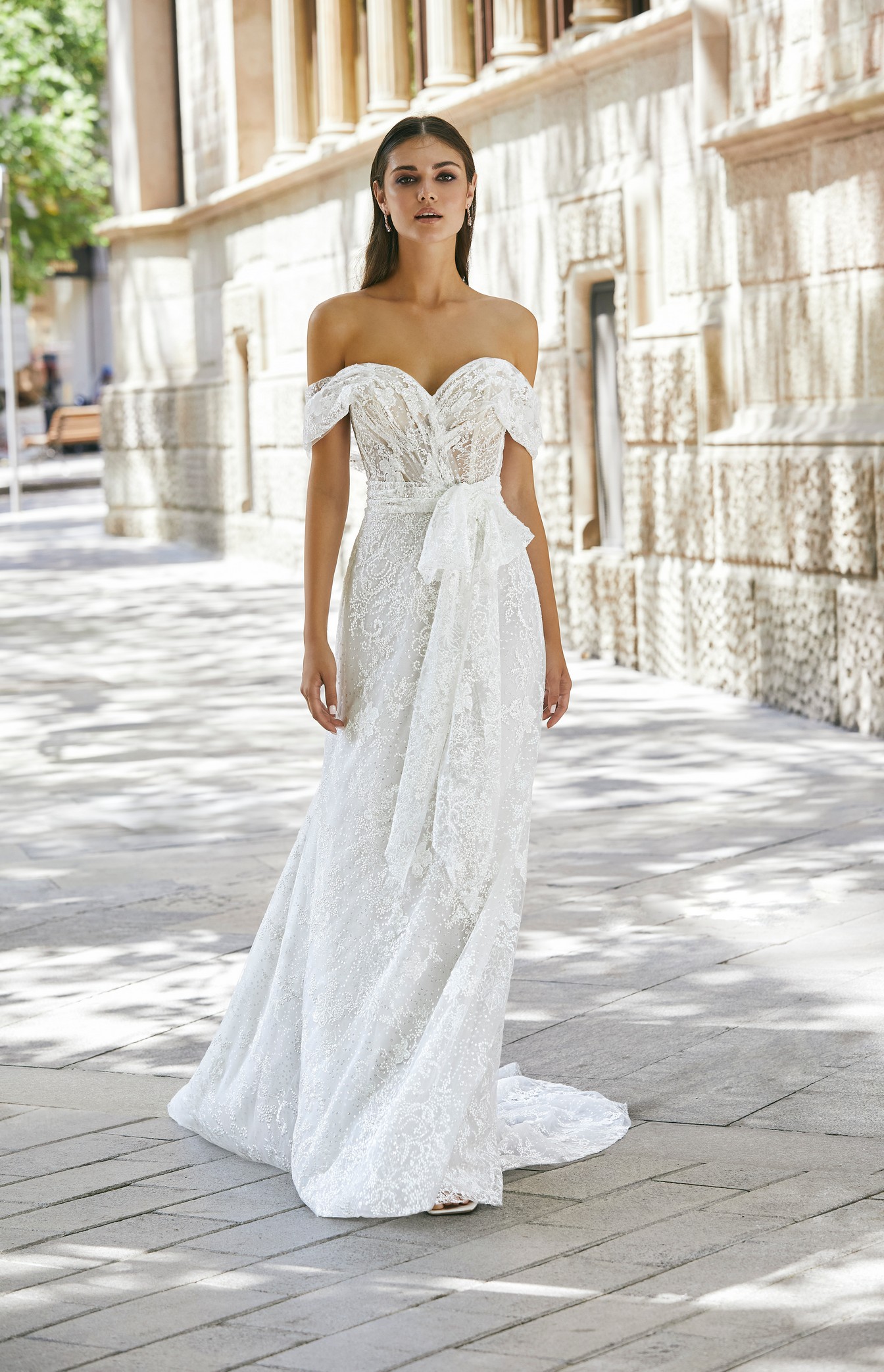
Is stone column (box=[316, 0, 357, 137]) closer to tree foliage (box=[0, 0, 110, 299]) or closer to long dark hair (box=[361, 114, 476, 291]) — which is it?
long dark hair (box=[361, 114, 476, 291])

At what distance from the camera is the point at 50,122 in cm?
3494

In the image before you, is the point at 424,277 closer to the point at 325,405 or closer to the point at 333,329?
the point at 333,329

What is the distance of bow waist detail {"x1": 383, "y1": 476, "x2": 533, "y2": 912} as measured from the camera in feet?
13.5

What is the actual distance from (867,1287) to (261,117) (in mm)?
19175

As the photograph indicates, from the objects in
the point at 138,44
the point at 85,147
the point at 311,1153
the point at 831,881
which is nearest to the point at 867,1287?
the point at 311,1153

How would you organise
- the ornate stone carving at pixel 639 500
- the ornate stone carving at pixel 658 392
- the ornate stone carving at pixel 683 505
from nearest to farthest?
the ornate stone carving at pixel 683 505, the ornate stone carving at pixel 658 392, the ornate stone carving at pixel 639 500

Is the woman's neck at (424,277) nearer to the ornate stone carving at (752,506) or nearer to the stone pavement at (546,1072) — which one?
the stone pavement at (546,1072)

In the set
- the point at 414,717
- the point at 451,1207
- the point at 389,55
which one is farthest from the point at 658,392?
the point at 451,1207

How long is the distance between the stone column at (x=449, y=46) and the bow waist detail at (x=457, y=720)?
461 inches

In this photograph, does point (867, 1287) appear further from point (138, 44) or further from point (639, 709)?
point (138, 44)

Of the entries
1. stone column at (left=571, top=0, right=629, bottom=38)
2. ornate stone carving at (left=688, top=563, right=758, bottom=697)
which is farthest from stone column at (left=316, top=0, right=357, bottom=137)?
ornate stone carving at (left=688, top=563, right=758, bottom=697)

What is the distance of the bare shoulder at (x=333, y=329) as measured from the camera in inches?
165

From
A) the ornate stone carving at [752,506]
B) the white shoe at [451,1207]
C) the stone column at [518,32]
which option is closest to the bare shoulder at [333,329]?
the white shoe at [451,1207]

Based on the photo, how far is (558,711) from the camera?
4438 mm
